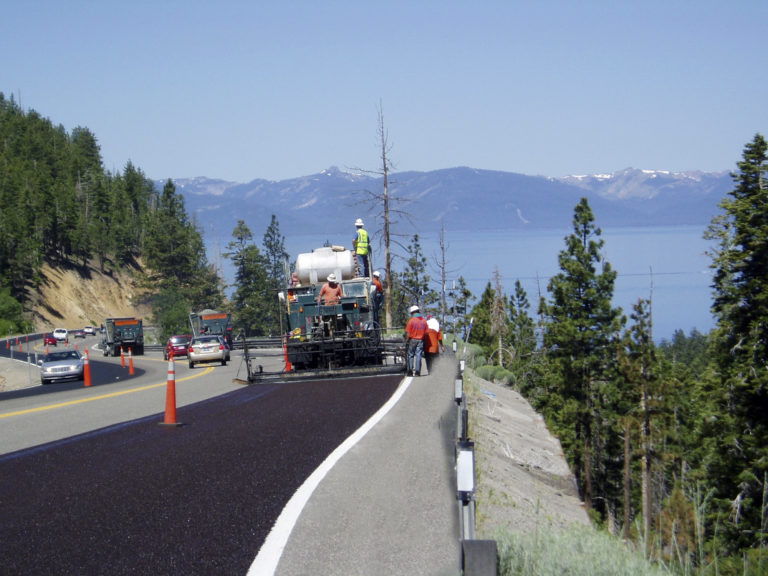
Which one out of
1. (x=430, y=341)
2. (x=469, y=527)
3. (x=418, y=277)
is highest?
(x=418, y=277)

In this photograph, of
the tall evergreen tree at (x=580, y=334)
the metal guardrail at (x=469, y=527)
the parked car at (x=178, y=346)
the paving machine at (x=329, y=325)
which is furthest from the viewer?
the parked car at (x=178, y=346)

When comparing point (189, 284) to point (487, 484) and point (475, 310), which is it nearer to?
point (475, 310)

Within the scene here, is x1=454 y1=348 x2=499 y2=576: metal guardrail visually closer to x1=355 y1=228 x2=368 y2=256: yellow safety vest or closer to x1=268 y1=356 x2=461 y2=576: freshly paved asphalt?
x1=268 y1=356 x2=461 y2=576: freshly paved asphalt

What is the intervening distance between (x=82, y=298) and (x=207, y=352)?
86.3 meters

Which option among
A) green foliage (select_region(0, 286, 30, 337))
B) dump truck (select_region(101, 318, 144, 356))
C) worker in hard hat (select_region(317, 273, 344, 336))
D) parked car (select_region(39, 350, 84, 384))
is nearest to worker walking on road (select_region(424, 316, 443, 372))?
worker in hard hat (select_region(317, 273, 344, 336))

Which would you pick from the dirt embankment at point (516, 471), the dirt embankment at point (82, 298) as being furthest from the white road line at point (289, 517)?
the dirt embankment at point (82, 298)

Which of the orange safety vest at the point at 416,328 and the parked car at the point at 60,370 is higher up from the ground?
the orange safety vest at the point at 416,328

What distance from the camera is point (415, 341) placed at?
2148 cm

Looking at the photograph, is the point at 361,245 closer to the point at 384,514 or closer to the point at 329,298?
the point at 329,298

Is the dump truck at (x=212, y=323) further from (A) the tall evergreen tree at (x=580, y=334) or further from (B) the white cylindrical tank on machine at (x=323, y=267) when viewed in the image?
(B) the white cylindrical tank on machine at (x=323, y=267)

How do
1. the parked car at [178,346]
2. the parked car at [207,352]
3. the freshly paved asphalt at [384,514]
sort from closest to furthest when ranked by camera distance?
the freshly paved asphalt at [384,514], the parked car at [207,352], the parked car at [178,346]

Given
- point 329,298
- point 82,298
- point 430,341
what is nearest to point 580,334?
point 430,341

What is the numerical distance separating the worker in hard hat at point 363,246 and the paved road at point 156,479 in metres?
7.20

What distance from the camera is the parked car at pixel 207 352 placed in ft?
138
